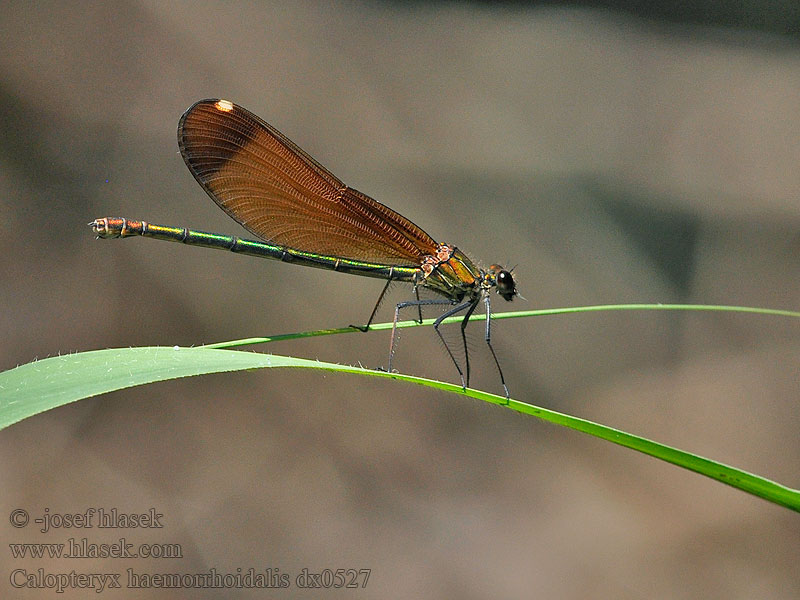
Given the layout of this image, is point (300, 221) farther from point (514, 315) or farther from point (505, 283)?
point (514, 315)

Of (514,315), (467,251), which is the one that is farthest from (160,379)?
(467,251)

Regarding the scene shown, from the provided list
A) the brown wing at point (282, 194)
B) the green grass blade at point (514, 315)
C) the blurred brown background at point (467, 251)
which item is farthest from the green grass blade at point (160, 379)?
the blurred brown background at point (467, 251)

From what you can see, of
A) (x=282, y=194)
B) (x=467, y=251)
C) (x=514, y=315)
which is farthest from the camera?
(x=467, y=251)

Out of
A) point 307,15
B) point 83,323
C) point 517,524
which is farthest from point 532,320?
point 83,323

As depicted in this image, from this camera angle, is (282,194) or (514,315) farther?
(282,194)

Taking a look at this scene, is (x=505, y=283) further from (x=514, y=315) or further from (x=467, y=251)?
(x=467, y=251)

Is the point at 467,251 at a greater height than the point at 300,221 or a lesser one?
greater

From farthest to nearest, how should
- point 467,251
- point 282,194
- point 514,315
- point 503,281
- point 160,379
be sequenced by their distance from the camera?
point 467,251 < point 503,281 < point 282,194 < point 514,315 < point 160,379

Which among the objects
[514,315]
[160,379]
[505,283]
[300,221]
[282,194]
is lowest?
[160,379]

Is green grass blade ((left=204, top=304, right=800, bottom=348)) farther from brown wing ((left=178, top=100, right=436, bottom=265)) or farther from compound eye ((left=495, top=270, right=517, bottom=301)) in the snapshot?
brown wing ((left=178, top=100, right=436, bottom=265))
